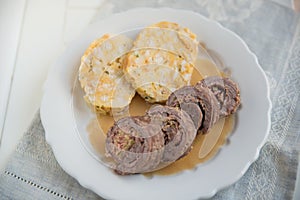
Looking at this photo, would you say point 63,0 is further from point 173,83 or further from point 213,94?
point 213,94

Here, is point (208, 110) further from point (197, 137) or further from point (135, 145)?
point (135, 145)

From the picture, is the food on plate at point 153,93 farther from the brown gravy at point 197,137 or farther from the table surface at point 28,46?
the table surface at point 28,46

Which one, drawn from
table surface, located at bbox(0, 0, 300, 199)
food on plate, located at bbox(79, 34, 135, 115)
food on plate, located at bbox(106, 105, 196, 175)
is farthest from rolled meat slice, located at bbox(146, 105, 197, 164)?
table surface, located at bbox(0, 0, 300, 199)

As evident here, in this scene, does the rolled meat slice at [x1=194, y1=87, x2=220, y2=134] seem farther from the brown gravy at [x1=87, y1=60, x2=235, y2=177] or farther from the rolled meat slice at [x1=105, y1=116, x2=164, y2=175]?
the rolled meat slice at [x1=105, y1=116, x2=164, y2=175]

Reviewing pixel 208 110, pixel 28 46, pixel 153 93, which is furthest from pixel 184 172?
pixel 28 46

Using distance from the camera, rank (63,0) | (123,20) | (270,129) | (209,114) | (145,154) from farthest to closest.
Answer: (63,0), (123,20), (270,129), (209,114), (145,154)

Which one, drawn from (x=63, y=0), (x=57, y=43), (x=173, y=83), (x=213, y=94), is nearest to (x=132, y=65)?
→ (x=173, y=83)
